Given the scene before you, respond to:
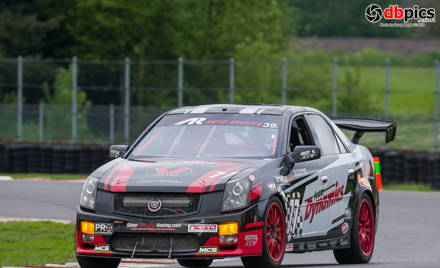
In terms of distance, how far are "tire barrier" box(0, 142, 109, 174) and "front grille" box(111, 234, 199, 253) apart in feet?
64.9

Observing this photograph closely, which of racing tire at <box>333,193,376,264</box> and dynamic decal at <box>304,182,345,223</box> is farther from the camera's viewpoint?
racing tire at <box>333,193,376,264</box>

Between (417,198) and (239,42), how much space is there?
28688mm

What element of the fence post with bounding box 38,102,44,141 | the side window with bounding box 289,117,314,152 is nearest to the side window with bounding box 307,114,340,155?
the side window with bounding box 289,117,314,152

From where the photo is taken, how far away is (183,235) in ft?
33.8

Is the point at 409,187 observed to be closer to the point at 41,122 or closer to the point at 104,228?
the point at 41,122

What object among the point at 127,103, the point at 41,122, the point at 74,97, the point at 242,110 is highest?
the point at 242,110

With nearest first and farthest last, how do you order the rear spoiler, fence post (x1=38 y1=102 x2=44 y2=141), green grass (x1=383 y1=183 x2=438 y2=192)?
the rear spoiler
green grass (x1=383 y1=183 x2=438 y2=192)
fence post (x1=38 y1=102 x2=44 y2=141)

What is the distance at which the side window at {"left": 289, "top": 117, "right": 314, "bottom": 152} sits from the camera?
39.2 feet

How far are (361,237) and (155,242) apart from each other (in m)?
3.10

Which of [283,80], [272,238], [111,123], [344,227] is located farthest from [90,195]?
[111,123]

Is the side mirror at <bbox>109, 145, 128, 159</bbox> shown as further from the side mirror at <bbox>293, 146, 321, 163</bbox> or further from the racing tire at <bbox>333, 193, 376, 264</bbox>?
the racing tire at <bbox>333, 193, 376, 264</bbox>

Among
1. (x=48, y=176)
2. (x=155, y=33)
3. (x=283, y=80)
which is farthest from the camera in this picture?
(x=155, y=33)

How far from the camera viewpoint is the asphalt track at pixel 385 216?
44.0 ft

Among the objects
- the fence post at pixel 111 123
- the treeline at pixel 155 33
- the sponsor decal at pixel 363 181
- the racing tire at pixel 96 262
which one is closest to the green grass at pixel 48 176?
the fence post at pixel 111 123
